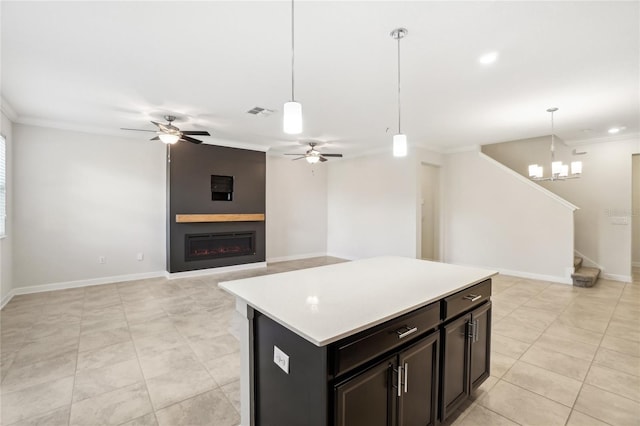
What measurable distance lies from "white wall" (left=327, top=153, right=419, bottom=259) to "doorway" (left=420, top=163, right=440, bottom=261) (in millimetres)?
875

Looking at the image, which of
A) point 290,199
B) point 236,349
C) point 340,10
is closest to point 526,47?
point 340,10

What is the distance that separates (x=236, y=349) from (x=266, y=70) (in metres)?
2.78

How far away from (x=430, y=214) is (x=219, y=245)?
508 cm

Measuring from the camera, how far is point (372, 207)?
712cm

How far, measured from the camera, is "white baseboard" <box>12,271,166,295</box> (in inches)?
183

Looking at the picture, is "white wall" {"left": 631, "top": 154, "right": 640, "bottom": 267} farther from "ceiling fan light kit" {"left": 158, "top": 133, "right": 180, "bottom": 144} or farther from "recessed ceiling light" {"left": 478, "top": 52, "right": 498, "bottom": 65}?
"ceiling fan light kit" {"left": 158, "top": 133, "right": 180, "bottom": 144}

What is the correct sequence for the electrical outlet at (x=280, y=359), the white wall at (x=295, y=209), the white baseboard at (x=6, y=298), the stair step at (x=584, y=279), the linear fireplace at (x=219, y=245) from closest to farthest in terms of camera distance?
the electrical outlet at (x=280, y=359) → the white baseboard at (x=6, y=298) → the stair step at (x=584, y=279) → the linear fireplace at (x=219, y=245) → the white wall at (x=295, y=209)

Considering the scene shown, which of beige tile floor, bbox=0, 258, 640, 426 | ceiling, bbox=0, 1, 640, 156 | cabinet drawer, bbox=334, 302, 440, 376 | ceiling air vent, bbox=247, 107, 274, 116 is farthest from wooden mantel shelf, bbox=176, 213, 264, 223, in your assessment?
cabinet drawer, bbox=334, 302, 440, 376

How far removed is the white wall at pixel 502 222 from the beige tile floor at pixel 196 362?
3.96 ft

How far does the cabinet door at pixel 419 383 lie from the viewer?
57.3 inches

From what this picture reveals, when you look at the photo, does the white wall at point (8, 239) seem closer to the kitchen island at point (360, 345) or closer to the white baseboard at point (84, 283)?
the white baseboard at point (84, 283)

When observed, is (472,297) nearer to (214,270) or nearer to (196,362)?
(196,362)

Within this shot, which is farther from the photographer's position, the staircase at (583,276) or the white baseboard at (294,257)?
the white baseboard at (294,257)

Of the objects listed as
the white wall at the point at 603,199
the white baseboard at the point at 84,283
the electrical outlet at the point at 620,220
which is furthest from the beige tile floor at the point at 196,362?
the electrical outlet at the point at 620,220
